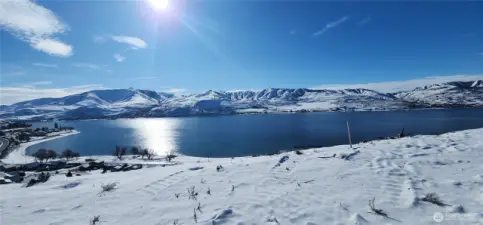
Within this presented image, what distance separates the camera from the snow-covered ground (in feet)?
17.5

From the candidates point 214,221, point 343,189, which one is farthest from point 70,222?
point 343,189

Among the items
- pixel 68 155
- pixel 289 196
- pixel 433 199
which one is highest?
pixel 433 199

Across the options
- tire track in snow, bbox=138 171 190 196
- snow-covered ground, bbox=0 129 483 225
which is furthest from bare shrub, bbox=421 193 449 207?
tire track in snow, bbox=138 171 190 196

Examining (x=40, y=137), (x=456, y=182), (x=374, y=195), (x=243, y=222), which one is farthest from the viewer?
(x=40, y=137)

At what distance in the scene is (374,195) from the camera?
6258mm

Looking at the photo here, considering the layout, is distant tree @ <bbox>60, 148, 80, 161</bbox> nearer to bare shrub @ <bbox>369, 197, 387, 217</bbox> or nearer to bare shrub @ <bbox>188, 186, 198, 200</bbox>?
bare shrub @ <bbox>188, 186, 198, 200</bbox>

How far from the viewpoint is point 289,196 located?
6.46 metres

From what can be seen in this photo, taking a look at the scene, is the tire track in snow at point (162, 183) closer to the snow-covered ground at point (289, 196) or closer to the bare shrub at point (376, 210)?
the snow-covered ground at point (289, 196)

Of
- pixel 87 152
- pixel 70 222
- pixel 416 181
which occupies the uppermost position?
pixel 416 181

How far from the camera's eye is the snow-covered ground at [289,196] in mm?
5328

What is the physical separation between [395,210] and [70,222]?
7550 mm

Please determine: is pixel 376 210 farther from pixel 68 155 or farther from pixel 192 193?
pixel 68 155

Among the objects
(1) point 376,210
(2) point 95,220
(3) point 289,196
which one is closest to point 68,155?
(2) point 95,220

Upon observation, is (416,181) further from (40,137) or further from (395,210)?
(40,137)
